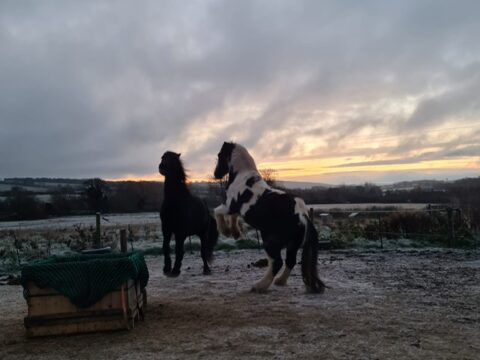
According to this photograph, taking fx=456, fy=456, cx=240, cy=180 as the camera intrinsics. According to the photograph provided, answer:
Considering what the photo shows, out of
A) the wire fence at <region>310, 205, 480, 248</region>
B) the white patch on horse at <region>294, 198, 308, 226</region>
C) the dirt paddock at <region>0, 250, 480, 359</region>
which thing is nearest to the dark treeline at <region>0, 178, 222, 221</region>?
the wire fence at <region>310, 205, 480, 248</region>

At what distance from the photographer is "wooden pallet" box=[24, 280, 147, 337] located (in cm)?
523

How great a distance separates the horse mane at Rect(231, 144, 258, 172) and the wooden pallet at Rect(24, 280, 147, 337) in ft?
10.1

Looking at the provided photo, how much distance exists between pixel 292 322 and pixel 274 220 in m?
2.16

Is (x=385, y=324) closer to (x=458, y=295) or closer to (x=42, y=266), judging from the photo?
(x=458, y=295)

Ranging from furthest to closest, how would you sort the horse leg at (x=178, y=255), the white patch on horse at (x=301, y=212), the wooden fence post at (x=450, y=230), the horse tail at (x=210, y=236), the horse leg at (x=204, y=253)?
the wooden fence post at (x=450, y=230)
the horse tail at (x=210, y=236)
the horse leg at (x=204, y=253)
the horse leg at (x=178, y=255)
the white patch on horse at (x=301, y=212)

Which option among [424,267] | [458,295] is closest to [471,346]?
[458,295]

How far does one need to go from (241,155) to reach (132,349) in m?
3.87

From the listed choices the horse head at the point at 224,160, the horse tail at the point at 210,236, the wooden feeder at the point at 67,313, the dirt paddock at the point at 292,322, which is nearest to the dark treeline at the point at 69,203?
the horse tail at the point at 210,236

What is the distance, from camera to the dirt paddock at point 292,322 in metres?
4.44

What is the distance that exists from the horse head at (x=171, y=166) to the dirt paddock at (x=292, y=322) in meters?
1.97

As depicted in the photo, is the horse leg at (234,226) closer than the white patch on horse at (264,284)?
No

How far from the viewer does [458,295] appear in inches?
269

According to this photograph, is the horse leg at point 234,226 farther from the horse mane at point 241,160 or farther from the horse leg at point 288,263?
the horse leg at point 288,263

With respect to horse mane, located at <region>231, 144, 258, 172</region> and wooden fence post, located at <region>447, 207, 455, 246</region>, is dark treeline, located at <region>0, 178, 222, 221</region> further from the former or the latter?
horse mane, located at <region>231, 144, 258, 172</region>
